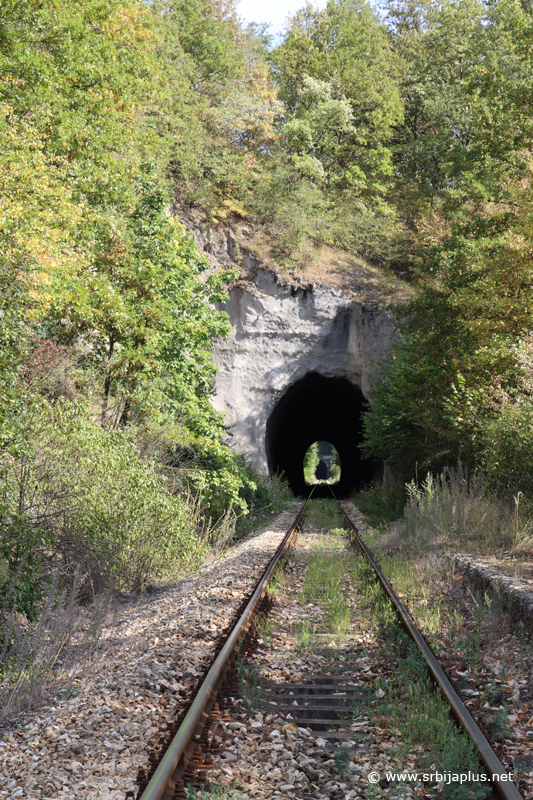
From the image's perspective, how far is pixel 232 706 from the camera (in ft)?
13.8

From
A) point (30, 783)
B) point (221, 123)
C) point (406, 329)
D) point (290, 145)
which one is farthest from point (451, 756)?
point (290, 145)

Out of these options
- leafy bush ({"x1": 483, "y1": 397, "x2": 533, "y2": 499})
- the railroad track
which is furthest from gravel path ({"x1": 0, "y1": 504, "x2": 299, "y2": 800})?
leafy bush ({"x1": 483, "y1": 397, "x2": 533, "y2": 499})

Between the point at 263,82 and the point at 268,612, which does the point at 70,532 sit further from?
the point at 263,82

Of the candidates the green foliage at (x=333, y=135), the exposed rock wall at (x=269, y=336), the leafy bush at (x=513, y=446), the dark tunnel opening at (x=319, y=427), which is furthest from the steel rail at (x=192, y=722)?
the green foliage at (x=333, y=135)

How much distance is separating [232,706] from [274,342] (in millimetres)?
22141

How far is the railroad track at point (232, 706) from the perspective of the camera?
305 centimetres

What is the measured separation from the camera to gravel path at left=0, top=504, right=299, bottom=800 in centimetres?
307

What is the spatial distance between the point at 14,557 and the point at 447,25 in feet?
120

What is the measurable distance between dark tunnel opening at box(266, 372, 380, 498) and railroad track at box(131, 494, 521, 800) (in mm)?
20493

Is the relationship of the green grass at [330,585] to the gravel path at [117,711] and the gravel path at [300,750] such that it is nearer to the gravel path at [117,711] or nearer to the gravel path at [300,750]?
the gravel path at [300,750]

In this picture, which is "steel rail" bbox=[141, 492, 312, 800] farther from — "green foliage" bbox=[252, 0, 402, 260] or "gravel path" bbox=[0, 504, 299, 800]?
"green foliage" bbox=[252, 0, 402, 260]

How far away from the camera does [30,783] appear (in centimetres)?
300

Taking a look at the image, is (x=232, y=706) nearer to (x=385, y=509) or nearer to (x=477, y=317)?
(x=477, y=317)

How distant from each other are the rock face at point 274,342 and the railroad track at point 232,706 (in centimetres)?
1947
